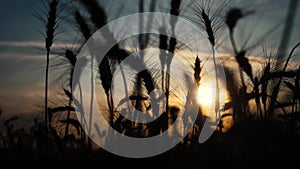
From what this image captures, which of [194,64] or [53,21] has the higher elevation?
[53,21]

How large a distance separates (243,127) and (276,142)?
0.44m

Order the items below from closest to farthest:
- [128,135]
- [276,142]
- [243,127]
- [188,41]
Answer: [276,142]
[243,127]
[128,135]
[188,41]

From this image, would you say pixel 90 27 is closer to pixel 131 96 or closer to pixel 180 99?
pixel 131 96

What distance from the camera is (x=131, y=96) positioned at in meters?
6.50

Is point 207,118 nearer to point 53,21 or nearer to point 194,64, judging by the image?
point 194,64

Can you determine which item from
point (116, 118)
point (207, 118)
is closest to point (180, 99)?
point (207, 118)

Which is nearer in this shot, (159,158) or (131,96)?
(159,158)

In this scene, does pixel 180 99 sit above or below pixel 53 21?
below

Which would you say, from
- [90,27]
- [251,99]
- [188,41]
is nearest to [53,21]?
[90,27]

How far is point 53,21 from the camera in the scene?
6.39m

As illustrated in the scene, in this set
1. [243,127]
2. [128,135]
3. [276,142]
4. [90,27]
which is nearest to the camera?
[276,142]

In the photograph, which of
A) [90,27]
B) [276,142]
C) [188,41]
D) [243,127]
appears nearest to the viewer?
[276,142]

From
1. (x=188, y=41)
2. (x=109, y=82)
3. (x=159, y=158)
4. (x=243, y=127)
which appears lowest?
(x=159, y=158)

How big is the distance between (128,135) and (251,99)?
190 cm
